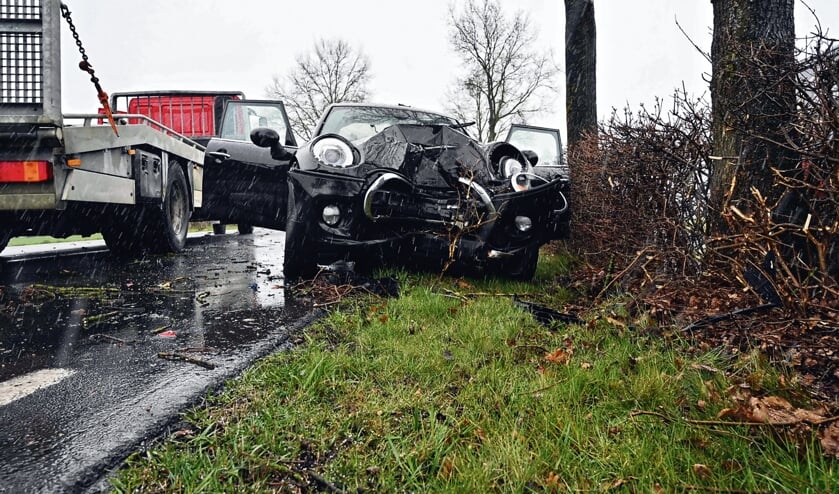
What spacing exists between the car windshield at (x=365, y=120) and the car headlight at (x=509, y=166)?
846mm

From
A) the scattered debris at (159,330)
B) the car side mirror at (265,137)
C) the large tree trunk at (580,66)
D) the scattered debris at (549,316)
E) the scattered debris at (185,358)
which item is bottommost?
the scattered debris at (159,330)

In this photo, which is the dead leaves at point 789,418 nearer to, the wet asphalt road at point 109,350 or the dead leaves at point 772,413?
the dead leaves at point 772,413

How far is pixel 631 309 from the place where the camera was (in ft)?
10.9

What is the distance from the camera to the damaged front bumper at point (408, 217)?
4.17m

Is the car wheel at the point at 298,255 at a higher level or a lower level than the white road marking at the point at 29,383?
higher

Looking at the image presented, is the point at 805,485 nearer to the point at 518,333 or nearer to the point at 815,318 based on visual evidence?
the point at 815,318

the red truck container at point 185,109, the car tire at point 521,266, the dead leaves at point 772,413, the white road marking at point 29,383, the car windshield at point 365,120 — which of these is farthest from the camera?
the red truck container at point 185,109

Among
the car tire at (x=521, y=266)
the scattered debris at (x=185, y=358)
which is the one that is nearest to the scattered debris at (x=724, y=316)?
the car tire at (x=521, y=266)

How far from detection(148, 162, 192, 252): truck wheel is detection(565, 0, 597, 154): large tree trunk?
201 inches

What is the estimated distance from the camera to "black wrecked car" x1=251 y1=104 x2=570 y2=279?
13.8ft

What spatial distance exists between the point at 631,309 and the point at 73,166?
4579mm

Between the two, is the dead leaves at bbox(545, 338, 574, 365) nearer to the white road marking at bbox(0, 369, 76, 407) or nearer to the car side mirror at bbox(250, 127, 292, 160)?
the white road marking at bbox(0, 369, 76, 407)

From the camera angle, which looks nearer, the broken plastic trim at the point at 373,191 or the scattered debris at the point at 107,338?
the scattered debris at the point at 107,338

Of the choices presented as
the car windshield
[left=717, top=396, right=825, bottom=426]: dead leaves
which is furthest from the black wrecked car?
[left=717, top=396, right=825, bottom=426]: dead leaves
